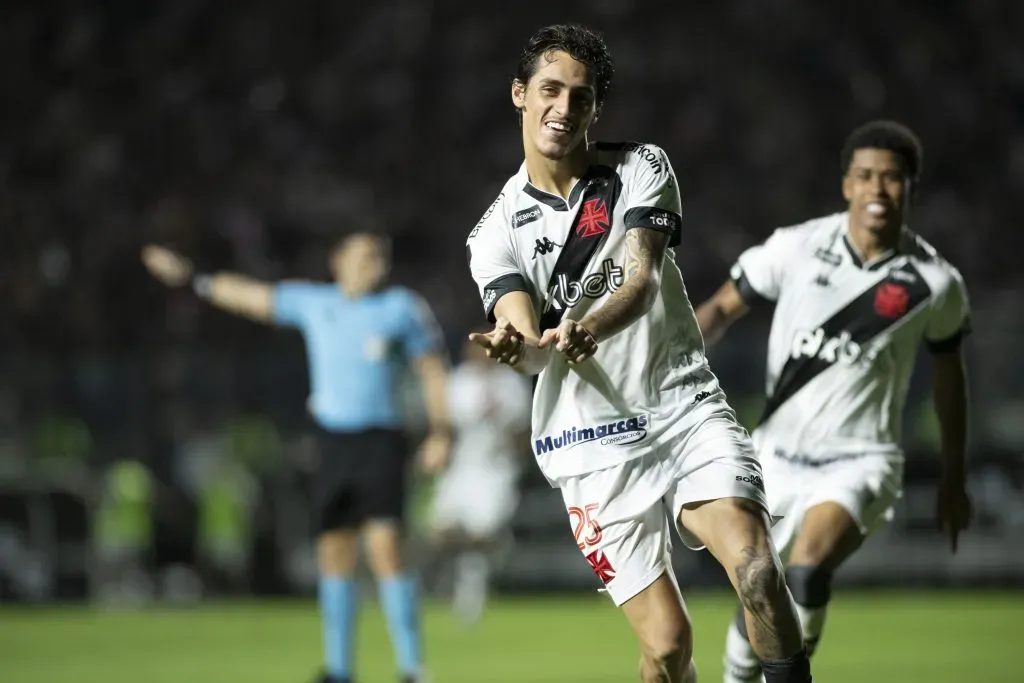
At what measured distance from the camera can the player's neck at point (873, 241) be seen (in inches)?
240

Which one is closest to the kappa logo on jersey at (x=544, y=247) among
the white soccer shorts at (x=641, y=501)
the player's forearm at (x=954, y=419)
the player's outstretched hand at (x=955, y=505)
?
the white soccer shorts at (x=641, y=501)

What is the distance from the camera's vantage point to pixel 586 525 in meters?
4.91

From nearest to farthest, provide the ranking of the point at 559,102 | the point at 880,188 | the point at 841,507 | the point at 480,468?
the point at 559,102, the point at 841,507, the point at 880,188, the point at 480,468

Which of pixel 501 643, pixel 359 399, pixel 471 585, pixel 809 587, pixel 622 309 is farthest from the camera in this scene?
pixel 471 585

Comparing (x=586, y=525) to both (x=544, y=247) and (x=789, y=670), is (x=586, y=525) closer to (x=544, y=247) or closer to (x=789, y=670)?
(x=789, y=670)

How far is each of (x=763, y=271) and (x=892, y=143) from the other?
0.69 meters

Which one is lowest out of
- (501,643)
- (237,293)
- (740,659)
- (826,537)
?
(501,643)

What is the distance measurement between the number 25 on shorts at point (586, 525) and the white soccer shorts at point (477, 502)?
8770 mm

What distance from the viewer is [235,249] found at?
20250 millimetres

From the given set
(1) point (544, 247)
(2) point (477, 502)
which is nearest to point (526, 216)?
(1) point (544, 247)

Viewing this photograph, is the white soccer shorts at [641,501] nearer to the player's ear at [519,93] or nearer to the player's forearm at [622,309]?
the player's forearm at [622,309]

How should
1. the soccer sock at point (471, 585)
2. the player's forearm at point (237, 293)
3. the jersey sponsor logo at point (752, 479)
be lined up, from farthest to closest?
the soccer sock at point (471, 585) < the player's forearm at point (237, 293) < the jersey sponsor logo at point (752, 479)

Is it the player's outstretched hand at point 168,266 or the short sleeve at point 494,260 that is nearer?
the short sleeve at point 494,260

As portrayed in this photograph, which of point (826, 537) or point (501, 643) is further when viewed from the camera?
point (501, 643)
